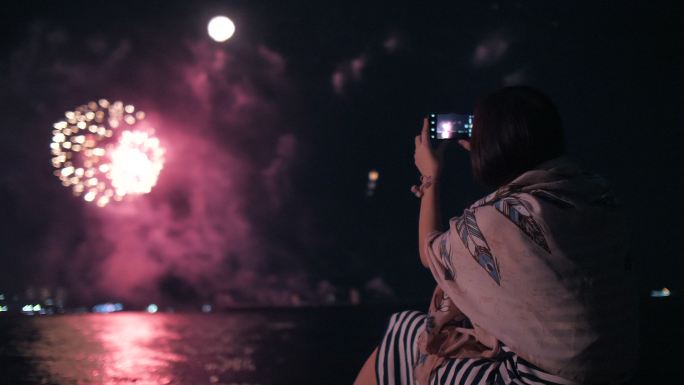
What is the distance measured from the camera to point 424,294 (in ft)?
204

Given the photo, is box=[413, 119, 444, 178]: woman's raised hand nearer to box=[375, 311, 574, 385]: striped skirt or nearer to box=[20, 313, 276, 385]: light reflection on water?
box=[375, 311, 574, 385]: striped skirt

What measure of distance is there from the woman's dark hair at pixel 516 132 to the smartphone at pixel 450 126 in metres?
0.41

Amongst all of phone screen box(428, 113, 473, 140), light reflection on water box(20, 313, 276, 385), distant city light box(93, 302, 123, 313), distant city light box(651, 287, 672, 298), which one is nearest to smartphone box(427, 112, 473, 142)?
phone screen box(428, 113, 473, 140)

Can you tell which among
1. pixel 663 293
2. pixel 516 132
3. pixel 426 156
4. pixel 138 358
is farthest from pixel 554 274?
pixel 663 293

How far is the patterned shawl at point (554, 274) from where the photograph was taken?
129 cm

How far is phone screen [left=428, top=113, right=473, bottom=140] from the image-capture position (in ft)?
6.42

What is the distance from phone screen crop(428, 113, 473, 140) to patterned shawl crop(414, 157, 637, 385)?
0.55m

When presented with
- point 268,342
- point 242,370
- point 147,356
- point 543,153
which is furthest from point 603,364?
point 268,342

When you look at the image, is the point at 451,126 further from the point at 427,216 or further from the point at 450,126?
the point at 427,216

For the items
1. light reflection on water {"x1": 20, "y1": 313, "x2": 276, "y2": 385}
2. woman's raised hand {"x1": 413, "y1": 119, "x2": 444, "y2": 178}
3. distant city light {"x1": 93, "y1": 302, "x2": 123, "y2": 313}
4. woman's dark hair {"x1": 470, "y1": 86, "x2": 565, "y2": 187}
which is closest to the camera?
woman's dark hair {"x1": 470, "y1": 86, "x2": 565, "y2": 187}

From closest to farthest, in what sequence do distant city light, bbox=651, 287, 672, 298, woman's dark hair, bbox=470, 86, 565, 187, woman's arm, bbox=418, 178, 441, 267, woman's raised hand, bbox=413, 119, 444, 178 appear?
woman's dark hair, bbox=470, 86, 565, 187 → woman's arm, bbox=418, 178, 441, 267 → woman's raised hand, bbox=413, 119, 444, 178 → distant city light, bbox=651, 287, 672, 298

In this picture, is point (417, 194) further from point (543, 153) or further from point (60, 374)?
point (60, 374)

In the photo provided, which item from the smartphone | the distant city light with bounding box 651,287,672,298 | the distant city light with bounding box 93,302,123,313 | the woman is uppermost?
the smartphone

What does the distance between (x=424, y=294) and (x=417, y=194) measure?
6194cm
